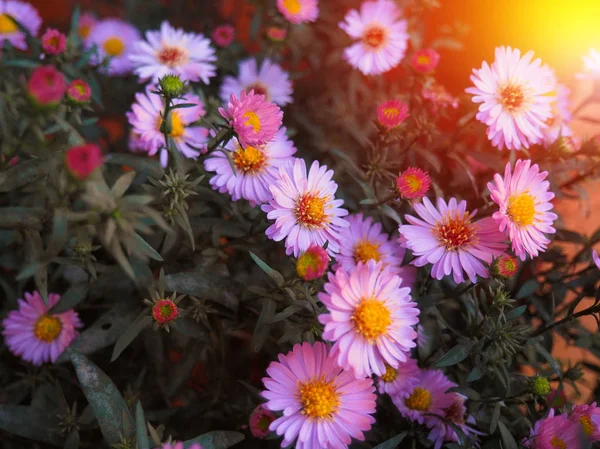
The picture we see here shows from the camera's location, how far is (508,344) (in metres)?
0.84

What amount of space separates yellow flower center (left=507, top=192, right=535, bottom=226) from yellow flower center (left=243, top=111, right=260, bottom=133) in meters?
0.41

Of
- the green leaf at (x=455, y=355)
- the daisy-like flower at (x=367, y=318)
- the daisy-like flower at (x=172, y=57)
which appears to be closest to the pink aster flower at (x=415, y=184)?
the daisy-like flower at (x=367, y=318)

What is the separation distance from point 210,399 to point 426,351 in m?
0.42

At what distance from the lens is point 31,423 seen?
90 centimetres

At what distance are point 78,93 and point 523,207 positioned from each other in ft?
2.52

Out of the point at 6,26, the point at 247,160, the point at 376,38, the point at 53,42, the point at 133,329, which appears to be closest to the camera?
the point at 133,329

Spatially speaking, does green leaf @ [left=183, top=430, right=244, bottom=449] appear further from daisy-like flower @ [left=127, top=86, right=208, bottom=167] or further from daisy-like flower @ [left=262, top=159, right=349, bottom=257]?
daisy-like flower @ [left=127, top=86, right=208, bottom=167]

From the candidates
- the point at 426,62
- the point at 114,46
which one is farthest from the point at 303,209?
the point at 114,46

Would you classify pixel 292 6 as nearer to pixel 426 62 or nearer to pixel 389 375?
pixel 426 62

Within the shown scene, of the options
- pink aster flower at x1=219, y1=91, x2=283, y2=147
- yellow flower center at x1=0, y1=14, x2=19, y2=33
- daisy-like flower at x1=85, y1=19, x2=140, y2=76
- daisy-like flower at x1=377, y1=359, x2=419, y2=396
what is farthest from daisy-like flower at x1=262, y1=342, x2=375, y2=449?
yellow flower center at x1=0, y1=14, x2=19, y2=33

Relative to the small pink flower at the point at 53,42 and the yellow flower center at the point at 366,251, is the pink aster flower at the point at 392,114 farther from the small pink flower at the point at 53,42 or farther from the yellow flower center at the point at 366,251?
the small pink flower at the point at 53,42

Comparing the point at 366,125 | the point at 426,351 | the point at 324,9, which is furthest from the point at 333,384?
the point at 324,9

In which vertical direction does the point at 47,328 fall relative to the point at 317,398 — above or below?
above

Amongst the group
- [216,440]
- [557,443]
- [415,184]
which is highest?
[415,184]
